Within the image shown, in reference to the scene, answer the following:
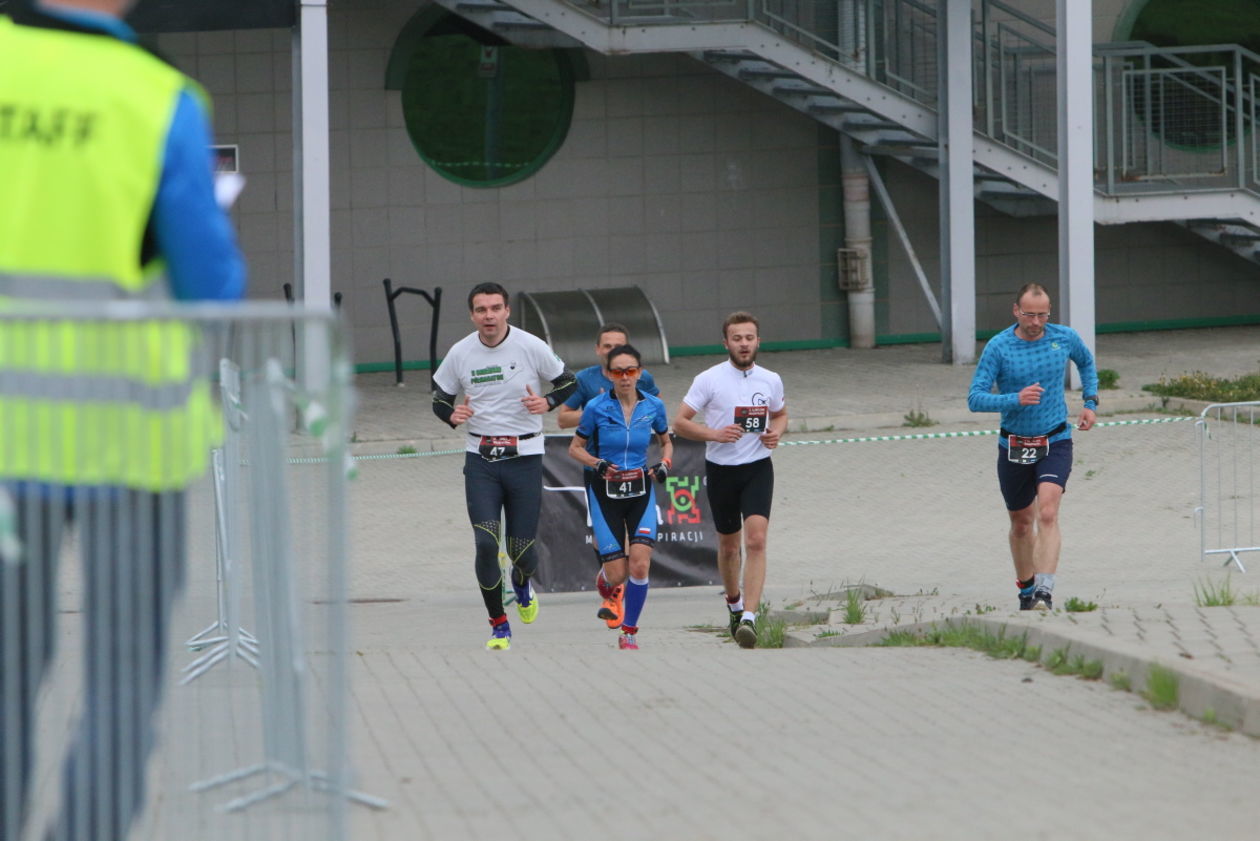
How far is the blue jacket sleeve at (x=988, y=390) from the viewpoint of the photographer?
10547 millimetres

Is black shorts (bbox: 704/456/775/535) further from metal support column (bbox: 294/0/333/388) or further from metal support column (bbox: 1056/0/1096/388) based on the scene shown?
metal support column (bbox: 1056/0/1096/388)

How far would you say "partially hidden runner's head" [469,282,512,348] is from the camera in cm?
1001

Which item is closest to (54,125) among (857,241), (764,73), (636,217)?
(764,73)

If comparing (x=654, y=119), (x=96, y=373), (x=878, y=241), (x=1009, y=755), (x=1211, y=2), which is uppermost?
(x=1211, y=2)

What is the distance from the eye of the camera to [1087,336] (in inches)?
712

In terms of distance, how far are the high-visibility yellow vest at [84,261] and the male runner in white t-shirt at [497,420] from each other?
6.25 m

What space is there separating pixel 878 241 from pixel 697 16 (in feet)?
13.4

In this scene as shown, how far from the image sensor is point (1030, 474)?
10703 millimetres

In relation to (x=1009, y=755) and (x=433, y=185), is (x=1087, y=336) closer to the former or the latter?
(x=433, y=185)

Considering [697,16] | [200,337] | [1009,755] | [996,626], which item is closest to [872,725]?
[1009,755]

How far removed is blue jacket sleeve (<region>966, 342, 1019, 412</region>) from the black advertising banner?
6.92 ft

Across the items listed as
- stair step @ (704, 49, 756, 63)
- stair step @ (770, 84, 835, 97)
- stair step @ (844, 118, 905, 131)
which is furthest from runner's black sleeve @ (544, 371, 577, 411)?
stair step @ (844, 118, 905, 131)

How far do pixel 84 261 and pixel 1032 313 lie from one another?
800 centimetres

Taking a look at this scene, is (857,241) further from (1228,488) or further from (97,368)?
(97,368)
